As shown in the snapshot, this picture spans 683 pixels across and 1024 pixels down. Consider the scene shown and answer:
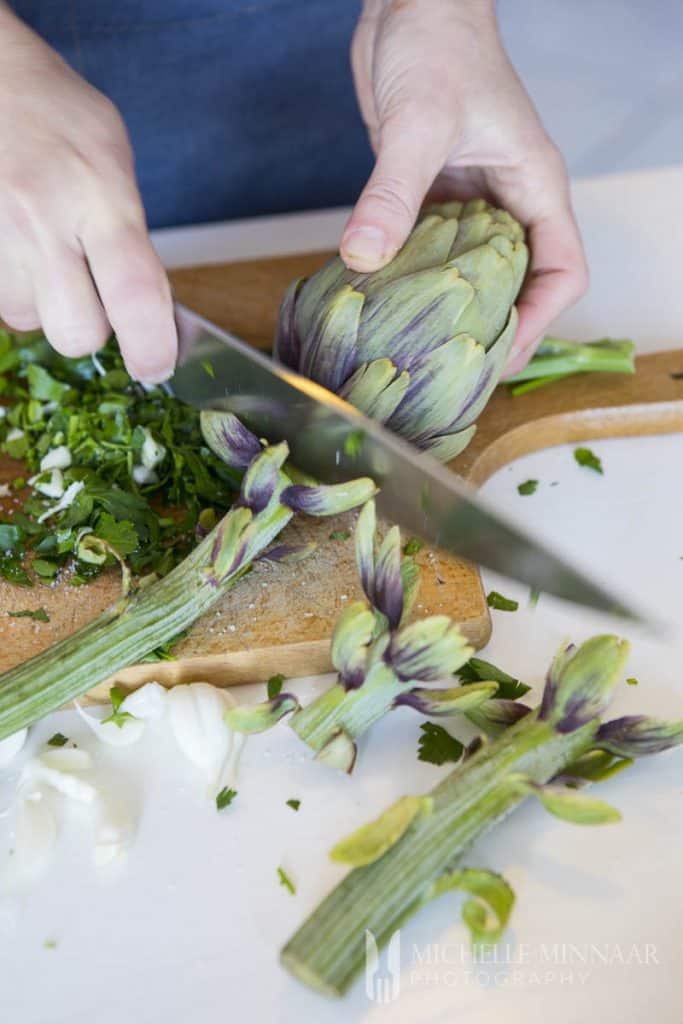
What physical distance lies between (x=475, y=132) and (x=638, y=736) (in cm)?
67

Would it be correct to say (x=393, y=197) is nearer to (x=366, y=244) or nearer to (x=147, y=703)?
(x=366, y=244)

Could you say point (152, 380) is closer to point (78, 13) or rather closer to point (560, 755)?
point (560, 755)

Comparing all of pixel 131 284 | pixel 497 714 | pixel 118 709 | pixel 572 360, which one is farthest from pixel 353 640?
pixel 572 360

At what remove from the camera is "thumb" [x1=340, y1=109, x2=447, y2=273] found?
0.99 metres

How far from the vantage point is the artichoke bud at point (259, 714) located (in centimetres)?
84

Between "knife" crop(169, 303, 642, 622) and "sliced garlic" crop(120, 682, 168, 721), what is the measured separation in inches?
9.6

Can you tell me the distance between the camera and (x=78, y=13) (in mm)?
1341

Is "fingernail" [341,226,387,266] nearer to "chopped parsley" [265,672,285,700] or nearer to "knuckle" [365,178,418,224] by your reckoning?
"knuckle" [365,178,418,224]

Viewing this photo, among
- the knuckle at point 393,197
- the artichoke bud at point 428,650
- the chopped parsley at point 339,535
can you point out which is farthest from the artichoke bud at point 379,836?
the knuckle at point 393,197

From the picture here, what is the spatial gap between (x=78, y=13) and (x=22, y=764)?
96 cm

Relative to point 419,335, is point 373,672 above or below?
below

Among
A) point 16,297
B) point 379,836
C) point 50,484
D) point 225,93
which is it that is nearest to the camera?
point 379,836

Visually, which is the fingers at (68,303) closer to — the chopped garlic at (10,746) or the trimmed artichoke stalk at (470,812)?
the chopped garlic at (10,746)

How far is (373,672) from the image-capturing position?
83 cm
